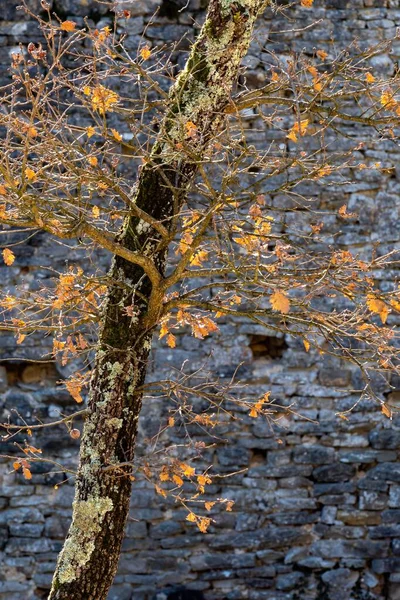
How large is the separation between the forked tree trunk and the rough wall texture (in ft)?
7.31

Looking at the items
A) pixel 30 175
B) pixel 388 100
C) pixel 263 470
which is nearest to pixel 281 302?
pixel 30 175

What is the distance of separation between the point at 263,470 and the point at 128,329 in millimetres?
2503

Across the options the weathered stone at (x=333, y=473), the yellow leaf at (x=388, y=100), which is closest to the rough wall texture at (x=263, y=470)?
the weathered stone at (x=333, y=473)

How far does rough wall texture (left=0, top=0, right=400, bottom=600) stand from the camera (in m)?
5.12

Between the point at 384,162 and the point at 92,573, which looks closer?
the point at 92,573

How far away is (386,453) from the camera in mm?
5270

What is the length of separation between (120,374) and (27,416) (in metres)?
2.43

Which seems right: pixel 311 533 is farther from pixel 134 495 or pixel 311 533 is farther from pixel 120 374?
pixel 120 374

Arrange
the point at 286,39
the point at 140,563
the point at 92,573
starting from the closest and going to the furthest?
1. the point at 92,573
2. the point at 140,563
3. the point at 286,39

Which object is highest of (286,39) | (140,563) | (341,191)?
(286,39)

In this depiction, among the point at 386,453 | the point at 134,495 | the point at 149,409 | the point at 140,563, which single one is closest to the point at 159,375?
the point at 149,409

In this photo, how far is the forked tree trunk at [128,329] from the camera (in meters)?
2.85

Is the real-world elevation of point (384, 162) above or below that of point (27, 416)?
above

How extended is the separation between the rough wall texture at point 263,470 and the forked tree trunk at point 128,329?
223cm
